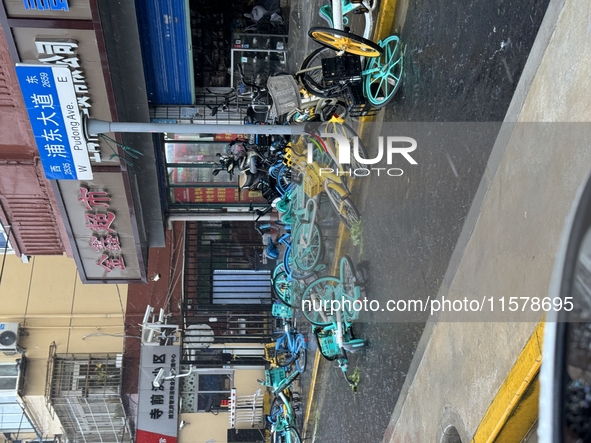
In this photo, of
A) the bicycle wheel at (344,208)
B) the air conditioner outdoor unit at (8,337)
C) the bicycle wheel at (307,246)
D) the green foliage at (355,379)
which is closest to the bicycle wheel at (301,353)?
the bicycle wheel at (307,246)

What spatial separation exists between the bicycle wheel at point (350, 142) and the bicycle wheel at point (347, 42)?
93 cm

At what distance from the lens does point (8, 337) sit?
1364cm

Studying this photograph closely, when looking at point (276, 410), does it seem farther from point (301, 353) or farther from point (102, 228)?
point (102, 228)

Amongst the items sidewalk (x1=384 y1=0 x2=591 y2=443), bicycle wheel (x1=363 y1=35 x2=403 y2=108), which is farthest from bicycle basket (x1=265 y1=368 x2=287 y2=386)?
bicycle wheel (x1=363 y1=35 x2=403 y2=108)

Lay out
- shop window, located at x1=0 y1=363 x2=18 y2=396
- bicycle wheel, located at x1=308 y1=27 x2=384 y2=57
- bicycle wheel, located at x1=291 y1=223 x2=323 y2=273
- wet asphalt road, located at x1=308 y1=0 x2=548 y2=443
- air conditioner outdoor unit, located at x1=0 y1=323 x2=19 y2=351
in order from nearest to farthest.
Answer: wet asphalt road, located at x1=308 y1=0 x2=548 y2=443 → bicycle wheel, located at x1=308 y1=27 x2=384 y2=57 → bicycle wheel, located at x1=291 y1=223 x2=323 y2=273 → air conditioner outdoor unit, located at x1=0 y1=323 x2=19 y2=351 → shop window, located at x1=0 y1=363 x2=18 y2=396

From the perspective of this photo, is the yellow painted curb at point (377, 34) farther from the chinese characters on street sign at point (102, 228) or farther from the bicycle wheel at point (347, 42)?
the chinese characters on street sign at point (102, 228)

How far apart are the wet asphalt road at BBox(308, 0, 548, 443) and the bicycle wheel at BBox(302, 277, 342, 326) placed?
1.76 feet

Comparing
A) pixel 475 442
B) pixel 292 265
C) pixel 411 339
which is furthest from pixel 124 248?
pixel 475 442

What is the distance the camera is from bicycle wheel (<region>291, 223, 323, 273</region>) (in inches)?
321

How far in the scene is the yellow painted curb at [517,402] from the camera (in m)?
3.63

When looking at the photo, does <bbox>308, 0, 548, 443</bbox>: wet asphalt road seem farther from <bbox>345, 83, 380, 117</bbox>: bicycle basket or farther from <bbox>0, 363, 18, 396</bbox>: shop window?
<bbox>0, 363, 18, 396</bbox>: shop window

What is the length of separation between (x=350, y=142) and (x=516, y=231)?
2.99 m

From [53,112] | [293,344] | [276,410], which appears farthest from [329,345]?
[53,112]

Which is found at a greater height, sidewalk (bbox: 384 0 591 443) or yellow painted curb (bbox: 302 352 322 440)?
sidewalk (bbox: 384 0 591 443)
